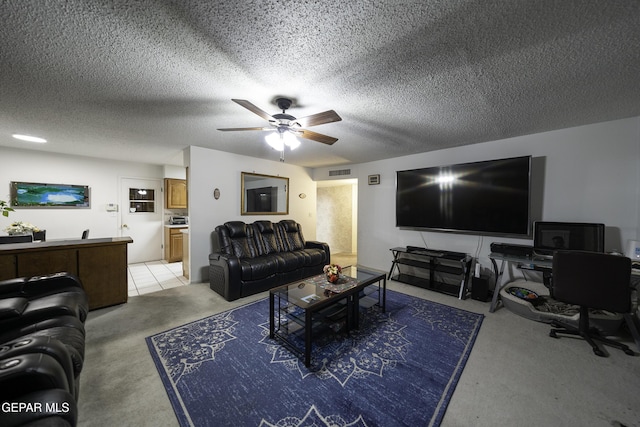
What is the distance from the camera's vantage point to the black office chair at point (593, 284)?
6.55 feet

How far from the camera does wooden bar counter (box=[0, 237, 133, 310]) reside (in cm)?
250

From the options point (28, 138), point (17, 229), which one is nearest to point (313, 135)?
point (28, 138)

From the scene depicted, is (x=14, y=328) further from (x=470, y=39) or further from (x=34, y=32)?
(x=470, y=39)

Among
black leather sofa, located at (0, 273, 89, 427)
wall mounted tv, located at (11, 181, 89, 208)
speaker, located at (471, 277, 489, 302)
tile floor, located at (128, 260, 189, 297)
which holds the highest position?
wall mounted tv, located at (11, 181, 89, 208)

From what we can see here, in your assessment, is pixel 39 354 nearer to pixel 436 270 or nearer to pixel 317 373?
pixel 317 373

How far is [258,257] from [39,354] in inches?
113

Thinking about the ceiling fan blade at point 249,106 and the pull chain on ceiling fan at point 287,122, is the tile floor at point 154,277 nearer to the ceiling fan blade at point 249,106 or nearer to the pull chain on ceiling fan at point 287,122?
the pull chain on ceiling fan at point 287,122

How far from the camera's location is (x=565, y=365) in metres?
1.95

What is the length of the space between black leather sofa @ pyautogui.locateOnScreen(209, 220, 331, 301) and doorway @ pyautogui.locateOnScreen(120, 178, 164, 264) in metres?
2.70

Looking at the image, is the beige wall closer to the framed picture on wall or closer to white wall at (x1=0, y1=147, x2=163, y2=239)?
the framed picture on wall

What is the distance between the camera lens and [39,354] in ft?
3.38

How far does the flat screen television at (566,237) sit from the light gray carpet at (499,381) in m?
1.01

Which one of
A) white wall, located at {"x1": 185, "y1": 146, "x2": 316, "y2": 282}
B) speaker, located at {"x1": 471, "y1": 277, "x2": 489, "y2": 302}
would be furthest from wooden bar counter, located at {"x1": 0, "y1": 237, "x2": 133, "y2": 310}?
speaker, located at {"x1": 471, "y1": 277, "x2": 489, "y2": 302}

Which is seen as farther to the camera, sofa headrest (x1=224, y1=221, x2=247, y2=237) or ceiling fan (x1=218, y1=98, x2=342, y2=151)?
sofa headrest (x1=224, y1=221, x2=247, y2=237)
